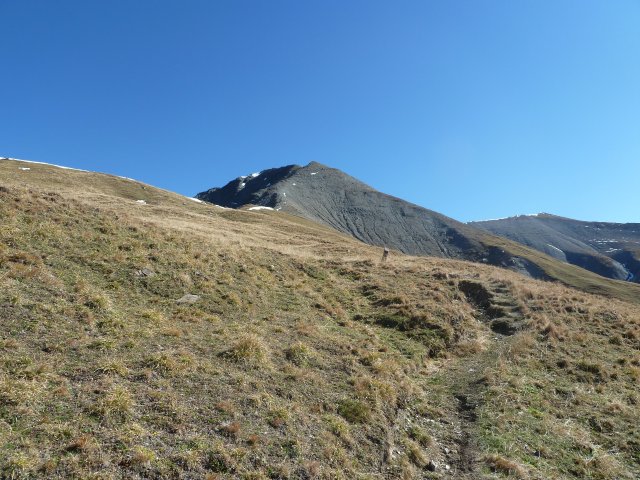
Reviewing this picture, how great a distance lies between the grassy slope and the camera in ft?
33.6

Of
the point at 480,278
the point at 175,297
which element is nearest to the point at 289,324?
the point at 175,297

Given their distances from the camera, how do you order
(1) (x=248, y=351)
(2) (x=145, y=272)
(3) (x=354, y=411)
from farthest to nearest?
(2) (x=145, y=272) < (1) (x=248, y=351) < (3) (x=354, y=411)

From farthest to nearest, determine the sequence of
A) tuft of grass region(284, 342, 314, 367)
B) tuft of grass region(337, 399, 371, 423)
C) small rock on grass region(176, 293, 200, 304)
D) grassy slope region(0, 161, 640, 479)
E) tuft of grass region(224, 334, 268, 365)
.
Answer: small rock on grass region(176, 293, 200, 304) → tuft of grass region(284, 342, 314, 367) → tuft of grass region(224, 334, 268, 365) → tuft of grass region(337, 399, 371, 423) → grassy slope region(0, 161, 640, 479)

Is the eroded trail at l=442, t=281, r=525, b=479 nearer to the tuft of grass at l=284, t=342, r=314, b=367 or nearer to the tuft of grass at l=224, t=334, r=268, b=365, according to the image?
the tuft of grass at l=284, t=342, r=314, b=367

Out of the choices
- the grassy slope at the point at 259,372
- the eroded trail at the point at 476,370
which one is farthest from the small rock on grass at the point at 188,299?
the eroded trail at the point at 476,370

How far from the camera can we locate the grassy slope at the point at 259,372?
33.6 ft

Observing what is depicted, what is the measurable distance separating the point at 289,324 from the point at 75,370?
1084cm

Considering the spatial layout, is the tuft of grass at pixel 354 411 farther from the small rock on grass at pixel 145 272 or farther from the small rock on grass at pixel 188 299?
the small rock on grass at pixel 145 272

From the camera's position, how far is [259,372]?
14875 mm

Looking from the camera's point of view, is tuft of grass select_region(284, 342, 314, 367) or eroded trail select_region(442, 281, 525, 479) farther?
tuft of grass select_region(284, 342, 314, 367)

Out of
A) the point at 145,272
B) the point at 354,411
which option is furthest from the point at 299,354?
the point at 145,272

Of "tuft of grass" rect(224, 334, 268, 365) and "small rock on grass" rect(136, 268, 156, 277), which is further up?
"small rock on grass" rect(136, 268, 156, 277)

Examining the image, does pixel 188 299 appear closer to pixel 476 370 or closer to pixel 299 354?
pixel 299 354

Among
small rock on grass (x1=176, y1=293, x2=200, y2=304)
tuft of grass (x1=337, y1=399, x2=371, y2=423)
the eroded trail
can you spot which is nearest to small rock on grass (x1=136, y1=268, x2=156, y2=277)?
small rock on grass (x1=176, y1=293, x2=200, y2=304)
